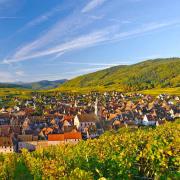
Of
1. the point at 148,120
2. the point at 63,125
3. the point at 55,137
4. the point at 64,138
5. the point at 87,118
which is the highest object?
the point at 87,118

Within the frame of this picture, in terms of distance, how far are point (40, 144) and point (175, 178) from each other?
290 feet

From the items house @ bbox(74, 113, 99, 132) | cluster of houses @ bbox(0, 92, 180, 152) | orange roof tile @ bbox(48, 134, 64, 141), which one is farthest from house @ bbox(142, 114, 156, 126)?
orange roof tile @ bbox(48, 134, 64, 141)

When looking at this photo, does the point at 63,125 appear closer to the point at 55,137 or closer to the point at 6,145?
the point at 55,137

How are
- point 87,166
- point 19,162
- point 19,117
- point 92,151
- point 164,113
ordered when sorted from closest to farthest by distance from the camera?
→ point 87,166 → point 92,151 → point 19,162 → point 19,117 → point 164,113

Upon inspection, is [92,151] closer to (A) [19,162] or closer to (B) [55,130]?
(A) [19,162]

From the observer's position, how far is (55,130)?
12888 centimetres

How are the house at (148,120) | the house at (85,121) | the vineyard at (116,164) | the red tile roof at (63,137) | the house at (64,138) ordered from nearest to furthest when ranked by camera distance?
1. the vineyard at (116,164)
2. the house at (64,138)
3. the red tile roof at (63,137)
4. the house at (85,121)
5. the house at (148,120)

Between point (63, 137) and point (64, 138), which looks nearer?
point (64, 138)

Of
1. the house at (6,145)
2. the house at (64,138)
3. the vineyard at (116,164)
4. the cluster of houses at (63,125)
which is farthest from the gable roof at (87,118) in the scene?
the vineyard at (116,164)

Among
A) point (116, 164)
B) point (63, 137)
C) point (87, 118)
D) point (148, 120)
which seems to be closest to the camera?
point (116, 164)

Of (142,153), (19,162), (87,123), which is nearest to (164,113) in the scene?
(87,123)

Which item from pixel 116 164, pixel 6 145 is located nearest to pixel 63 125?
pixel 6 145

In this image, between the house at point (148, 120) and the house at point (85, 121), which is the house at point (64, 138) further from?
the house at point (148, 120)

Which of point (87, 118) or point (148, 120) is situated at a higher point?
point (87, 118)
